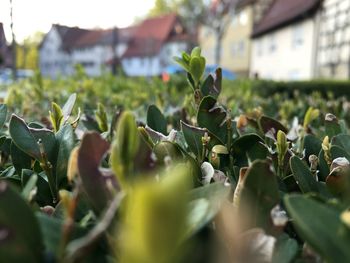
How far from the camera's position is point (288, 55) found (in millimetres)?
29344

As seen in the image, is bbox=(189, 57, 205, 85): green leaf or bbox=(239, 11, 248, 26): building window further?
bbox=(239, 11, 248, 26): building window

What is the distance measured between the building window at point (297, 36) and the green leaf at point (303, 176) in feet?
89.1

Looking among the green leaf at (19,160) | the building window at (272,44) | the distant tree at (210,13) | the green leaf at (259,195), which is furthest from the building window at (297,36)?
the green leaf at (259,195)

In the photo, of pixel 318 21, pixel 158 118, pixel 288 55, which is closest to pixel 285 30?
pixel 288 55

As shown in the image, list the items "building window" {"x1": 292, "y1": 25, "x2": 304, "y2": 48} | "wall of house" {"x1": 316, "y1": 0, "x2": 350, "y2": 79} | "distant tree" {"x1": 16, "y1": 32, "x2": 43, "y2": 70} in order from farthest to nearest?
1. "building window" {"x1": 292, "y1": 25, "x2": 304, "y2": 48}
2. "wall of house" {"x1": 316, "y1": 0, "x2": 350, "y2": 79}
3. "distant tree" {"x1": 16, "y1": 32, "x2": 43, "y2": 70}

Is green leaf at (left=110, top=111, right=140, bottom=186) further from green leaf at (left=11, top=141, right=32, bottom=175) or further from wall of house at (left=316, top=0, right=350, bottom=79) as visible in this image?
wall of house at (left=316, top=0, right=350, bottom=79)

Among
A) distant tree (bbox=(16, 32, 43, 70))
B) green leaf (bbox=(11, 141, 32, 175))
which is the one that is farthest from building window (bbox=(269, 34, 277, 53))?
green leaf (bbox=(11, 141, 32, 175))

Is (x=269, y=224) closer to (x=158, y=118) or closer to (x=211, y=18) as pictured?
(x=158, y=118)

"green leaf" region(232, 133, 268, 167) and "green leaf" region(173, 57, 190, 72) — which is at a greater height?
"green leaf" region(173, 57, 190, 72)

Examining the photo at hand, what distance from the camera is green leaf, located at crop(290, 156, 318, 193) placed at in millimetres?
835

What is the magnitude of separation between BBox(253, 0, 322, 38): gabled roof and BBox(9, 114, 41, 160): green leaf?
2544 centimetres

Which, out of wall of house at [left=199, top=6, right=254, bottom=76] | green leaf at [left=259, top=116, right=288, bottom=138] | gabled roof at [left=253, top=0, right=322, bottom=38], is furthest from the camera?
wall of house at [left=199, top=6, right=254, bottom=76]

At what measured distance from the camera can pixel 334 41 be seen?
22328 millimetres

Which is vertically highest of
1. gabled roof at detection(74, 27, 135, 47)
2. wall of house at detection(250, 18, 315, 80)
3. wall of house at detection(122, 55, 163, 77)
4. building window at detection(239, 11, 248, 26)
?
building window at detection(239, 11, 248, 26)
